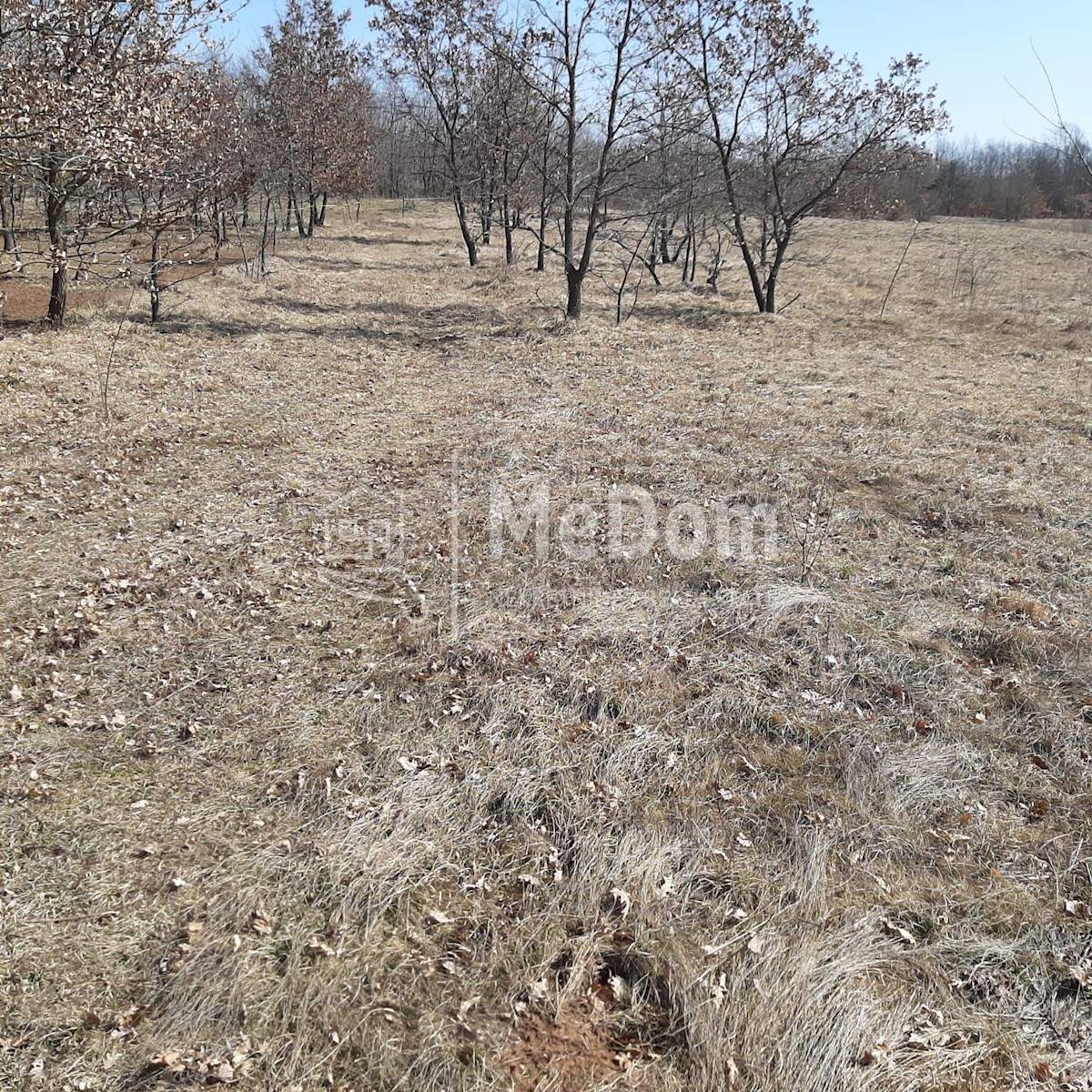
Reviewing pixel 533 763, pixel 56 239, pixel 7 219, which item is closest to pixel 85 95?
pixel 56 239

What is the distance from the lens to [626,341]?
1420cm

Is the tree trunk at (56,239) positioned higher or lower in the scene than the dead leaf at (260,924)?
higher

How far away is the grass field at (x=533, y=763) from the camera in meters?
2.65

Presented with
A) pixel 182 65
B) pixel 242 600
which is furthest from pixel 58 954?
pixel 182 65

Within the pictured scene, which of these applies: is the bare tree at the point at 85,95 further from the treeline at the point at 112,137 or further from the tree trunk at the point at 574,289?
the tree trunk at the point at 574,289

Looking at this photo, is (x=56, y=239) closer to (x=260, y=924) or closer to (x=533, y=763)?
(x=533, y=763)

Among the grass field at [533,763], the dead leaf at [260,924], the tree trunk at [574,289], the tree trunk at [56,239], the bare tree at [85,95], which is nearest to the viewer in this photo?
the grass field at [533,763]

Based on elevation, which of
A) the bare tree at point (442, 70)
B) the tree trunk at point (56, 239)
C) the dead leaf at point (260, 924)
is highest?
the bare tree at point (442, 70)

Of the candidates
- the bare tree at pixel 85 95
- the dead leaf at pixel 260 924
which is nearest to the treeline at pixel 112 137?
the bare tree at pixel 85 95

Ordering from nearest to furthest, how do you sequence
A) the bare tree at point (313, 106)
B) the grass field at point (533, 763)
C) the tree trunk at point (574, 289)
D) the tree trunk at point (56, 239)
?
the grass field at point (533, 763)
the tree trunk at point (56, 239)
the tree trunk at point (574, 289)
the bare tree at point (313, 106)

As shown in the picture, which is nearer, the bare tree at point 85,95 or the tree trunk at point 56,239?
the bare tree at point 85,95

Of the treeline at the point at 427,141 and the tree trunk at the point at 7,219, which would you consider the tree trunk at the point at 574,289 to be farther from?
the tree trunk at the point at 7,219

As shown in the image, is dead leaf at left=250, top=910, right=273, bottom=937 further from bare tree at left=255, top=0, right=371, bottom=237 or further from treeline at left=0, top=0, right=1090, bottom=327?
bare tree at left=255, top=0, right=371, bottom=237


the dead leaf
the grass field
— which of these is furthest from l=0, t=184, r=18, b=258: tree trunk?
the dead leaf
